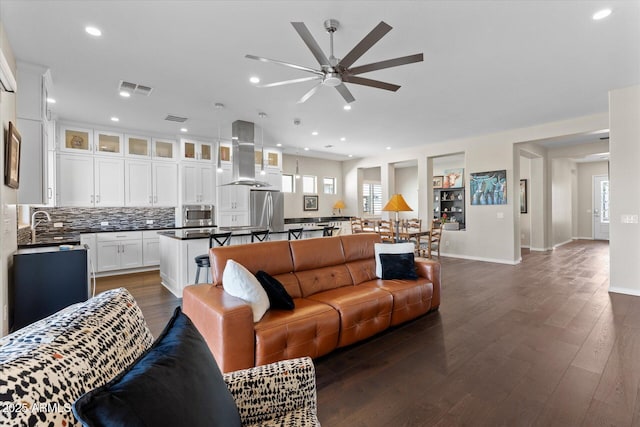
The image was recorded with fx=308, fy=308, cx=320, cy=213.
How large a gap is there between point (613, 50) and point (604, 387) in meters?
3.35

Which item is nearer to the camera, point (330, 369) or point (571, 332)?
point (330, 369)

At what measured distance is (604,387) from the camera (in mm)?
2102

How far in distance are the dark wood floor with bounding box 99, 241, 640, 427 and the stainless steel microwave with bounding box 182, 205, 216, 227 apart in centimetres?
269

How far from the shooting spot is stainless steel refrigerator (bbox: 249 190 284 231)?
7543 mm

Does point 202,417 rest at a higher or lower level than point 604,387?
higher

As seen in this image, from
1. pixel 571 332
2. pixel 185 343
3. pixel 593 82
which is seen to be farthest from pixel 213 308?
pixel 593 82

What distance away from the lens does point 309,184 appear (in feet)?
31.7

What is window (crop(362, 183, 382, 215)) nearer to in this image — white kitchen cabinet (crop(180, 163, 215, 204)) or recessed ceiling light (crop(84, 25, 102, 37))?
white kitchen cabinet (crop(180, 163, 215, 204))

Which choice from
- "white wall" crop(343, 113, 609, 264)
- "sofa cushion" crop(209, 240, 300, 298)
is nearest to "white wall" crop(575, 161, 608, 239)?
"white wall" crop(343, 113, 609, 264)

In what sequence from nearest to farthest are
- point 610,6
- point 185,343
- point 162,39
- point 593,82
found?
1. point 185,343
2. point 610,6
3. point 162,39
4. point 593,82

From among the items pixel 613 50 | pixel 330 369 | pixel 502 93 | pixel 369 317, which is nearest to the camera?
pixel 330 369

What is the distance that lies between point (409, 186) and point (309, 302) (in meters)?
9.95

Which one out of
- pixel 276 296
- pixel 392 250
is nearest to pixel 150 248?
pixel 276 296

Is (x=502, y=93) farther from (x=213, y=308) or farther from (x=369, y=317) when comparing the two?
(x=213, y=308)
